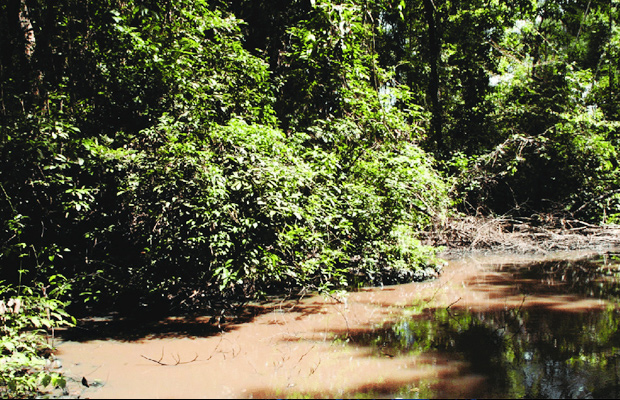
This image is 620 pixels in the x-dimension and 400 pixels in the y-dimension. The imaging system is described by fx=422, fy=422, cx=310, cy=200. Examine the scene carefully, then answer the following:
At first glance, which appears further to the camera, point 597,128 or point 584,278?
point 597,128

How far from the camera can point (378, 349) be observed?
4.79 m

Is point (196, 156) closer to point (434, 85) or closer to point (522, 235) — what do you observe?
point (522, 235)

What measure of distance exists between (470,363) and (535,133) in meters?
12.8

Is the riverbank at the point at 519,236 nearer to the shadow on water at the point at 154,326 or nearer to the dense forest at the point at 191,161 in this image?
the dense forest at the point at 191,161

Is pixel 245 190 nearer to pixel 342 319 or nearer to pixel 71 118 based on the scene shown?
pixel 342 319

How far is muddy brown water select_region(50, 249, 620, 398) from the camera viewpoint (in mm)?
3779

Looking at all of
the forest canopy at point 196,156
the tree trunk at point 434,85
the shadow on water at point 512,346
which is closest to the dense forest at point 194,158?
the forest canopy at point 196,156

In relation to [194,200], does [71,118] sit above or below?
above

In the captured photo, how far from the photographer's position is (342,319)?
602cm

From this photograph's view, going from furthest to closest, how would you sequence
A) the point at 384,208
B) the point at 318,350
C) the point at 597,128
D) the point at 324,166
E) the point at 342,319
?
the point at 597,128 < the point at 384,208 < the point at 324,166 < the point at 342,319 < the point at 318,350

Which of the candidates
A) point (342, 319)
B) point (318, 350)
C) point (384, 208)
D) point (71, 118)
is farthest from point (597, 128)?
point (71, 118)

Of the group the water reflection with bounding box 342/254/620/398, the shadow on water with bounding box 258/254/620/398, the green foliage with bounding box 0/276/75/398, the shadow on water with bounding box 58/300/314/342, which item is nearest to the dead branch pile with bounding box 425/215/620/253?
the shadow on water with bounding box 258/254/620/398

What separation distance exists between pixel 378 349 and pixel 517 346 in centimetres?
153

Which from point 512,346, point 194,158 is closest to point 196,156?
point 194,158
